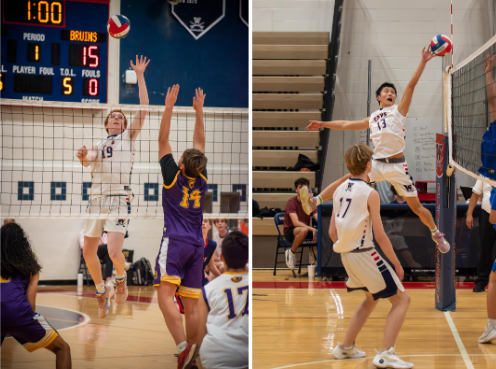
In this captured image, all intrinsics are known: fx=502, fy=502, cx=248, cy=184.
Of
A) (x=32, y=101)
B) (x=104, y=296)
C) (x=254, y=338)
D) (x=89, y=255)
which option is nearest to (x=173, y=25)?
(x=32, y=101)

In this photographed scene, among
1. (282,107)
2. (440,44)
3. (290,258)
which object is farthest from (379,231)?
(282,107)

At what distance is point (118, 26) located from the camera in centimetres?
324

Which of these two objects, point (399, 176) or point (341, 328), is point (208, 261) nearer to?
point (341, 328)

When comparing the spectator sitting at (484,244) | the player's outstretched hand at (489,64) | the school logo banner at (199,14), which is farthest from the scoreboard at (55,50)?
the spectator sitting at (484,244)

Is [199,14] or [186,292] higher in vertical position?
[199,14]

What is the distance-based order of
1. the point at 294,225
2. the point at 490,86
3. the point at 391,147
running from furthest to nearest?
the point at 294,225
the point at 490,86
the point at 391,147

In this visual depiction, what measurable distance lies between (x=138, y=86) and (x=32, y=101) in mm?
684

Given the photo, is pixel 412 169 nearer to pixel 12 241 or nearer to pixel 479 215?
pixel 479 215

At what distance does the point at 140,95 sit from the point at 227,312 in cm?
154

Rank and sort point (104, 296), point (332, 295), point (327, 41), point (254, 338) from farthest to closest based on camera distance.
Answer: point (327, 41)
point (332, 295)
point (254, 338)
point (104, 296)

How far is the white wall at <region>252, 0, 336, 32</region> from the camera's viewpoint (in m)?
6.92

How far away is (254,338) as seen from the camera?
3.87 m

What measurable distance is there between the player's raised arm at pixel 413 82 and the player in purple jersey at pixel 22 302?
2.89 meters

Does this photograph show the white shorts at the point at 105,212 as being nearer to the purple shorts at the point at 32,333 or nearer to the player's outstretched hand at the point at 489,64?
the purple shorts at the point at 32,333
